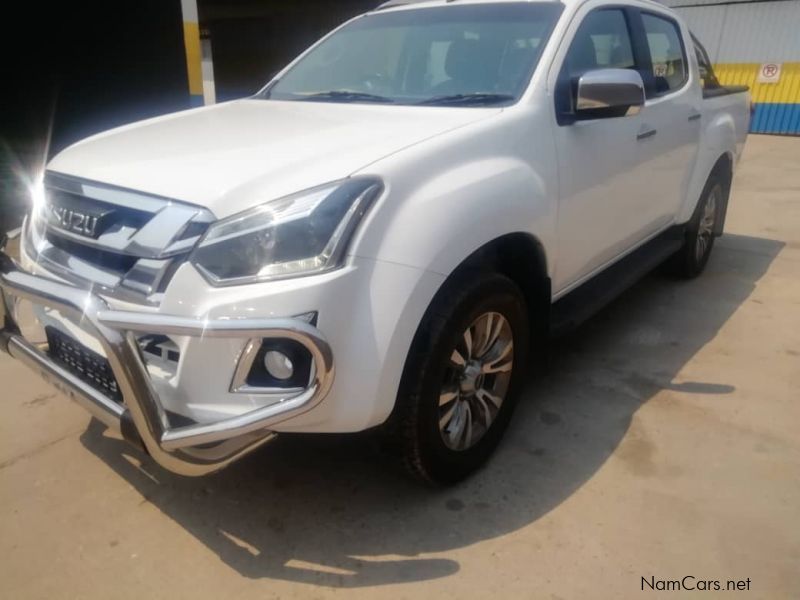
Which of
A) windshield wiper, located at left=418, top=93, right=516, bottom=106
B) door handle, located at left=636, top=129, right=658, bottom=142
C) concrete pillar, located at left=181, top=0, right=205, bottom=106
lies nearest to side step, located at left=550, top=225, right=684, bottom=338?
door handle, located at left=636, top=129, right=658, bottom=142

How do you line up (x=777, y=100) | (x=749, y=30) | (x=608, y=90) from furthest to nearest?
(x=749, y=30) → (x=777, y=100) → (x=608, y=90)

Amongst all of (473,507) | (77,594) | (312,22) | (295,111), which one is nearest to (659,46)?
(295,111)

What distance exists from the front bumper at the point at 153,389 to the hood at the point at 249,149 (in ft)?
1.20

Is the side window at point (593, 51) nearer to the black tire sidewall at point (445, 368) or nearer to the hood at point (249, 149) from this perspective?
the hood at point (249, 149)

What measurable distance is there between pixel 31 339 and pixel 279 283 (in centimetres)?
116

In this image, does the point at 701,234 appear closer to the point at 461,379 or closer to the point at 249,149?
the point at 461,379

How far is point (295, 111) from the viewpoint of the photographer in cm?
275

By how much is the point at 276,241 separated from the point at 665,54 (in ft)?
10.3

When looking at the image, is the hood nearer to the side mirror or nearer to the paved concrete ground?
the side mirror

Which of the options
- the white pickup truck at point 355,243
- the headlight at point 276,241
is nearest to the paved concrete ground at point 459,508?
the white pickup truck at point 355,243

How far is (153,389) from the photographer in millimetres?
1744

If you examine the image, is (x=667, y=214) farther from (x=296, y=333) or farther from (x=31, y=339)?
(x=31, y=339)

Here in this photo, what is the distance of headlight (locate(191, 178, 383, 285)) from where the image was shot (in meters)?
1.75

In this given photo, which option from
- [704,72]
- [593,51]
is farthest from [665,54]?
[593,51]
